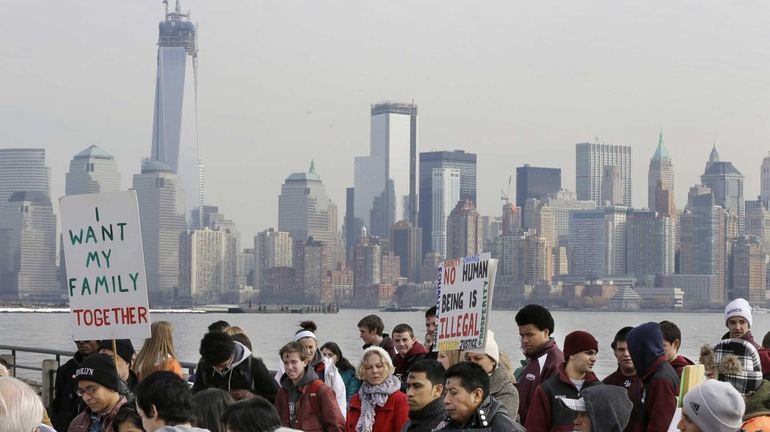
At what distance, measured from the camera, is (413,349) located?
12273mm

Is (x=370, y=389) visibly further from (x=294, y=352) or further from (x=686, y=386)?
(x=686, y=386)

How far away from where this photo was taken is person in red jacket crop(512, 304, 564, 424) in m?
9.08

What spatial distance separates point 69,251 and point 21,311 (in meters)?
195

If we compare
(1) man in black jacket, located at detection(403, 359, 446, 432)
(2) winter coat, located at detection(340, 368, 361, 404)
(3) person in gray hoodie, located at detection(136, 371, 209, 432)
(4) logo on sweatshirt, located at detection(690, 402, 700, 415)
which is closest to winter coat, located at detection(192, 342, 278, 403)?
(1) man in black jacket, located at detection(403, 359, 446, 432)

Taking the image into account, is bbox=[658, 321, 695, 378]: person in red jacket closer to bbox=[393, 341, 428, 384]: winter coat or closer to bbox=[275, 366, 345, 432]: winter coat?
bbox=[275, 366, 345, 432]: winter coat

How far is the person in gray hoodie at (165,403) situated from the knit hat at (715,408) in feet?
7.17

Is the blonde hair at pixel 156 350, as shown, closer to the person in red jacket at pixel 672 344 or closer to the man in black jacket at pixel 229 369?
the man in black jacket at pixel 229 369

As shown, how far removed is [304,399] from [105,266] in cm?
170

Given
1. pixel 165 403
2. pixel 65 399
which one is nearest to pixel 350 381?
pixel 65 399

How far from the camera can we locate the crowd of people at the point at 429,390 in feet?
20.6

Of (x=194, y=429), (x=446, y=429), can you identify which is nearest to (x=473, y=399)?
(x=446, y=429)

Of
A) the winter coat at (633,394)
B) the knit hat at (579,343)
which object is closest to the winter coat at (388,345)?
the winter coat at (633,394)

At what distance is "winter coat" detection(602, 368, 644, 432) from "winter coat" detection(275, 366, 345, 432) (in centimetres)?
173

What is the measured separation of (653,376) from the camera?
841 cm
